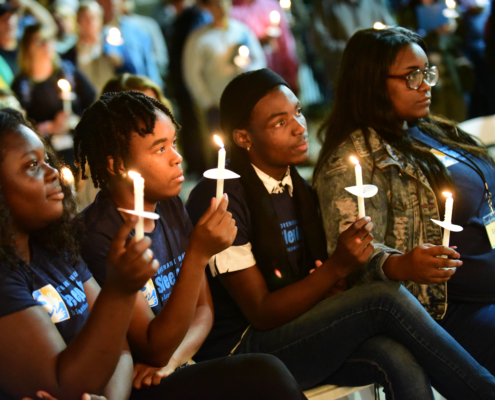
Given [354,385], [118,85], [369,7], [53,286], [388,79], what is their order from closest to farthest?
[53,286] → [354,385] → [388,79] → [118,85] → [369,7]

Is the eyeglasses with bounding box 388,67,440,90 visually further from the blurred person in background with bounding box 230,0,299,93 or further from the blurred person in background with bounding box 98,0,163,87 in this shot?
the blurred person in background with bounding box 98,0,163,87

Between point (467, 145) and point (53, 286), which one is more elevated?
point (53, 286)

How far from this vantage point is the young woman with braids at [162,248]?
1.39 m

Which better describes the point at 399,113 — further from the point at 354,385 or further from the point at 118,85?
the point at 118,85

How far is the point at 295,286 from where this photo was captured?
173 cm

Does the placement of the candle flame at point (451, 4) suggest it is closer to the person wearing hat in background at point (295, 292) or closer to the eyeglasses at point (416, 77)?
the eyeglasses at point (416, 77)

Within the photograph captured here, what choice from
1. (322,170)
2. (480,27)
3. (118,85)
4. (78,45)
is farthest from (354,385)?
(480,27)

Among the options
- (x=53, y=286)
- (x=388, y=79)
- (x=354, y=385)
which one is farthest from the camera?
(x=388, y=79)

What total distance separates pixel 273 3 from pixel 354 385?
3.67 m

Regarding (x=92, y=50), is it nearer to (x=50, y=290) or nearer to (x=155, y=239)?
(x=155, y=239)

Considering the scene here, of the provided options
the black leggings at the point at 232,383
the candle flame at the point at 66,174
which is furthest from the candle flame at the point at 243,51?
the black leggings at the point at 232,383

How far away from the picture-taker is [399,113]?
210 cm

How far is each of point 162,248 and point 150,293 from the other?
0.15 m

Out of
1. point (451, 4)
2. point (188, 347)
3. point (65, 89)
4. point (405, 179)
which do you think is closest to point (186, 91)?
point (65, 89)
